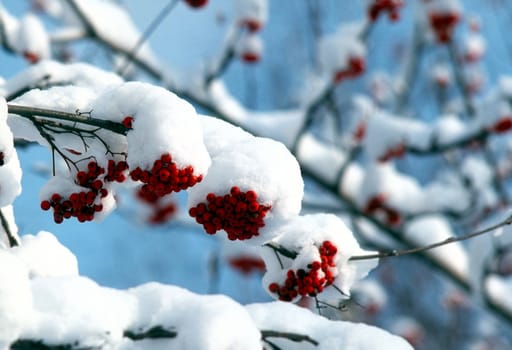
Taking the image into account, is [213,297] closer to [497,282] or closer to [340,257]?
[340,257]

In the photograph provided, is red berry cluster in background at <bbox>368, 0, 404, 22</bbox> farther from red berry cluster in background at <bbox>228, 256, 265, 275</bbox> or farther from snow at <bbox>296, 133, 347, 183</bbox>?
red berry cluster in background at <bbox>228, 256, 265, 275</bbox>

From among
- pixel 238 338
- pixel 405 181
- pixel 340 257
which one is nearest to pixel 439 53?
pixel 405 181

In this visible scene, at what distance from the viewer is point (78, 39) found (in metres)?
5.55

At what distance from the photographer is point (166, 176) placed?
1.64 m

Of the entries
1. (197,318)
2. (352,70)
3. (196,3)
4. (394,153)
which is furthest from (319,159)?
(197,318)

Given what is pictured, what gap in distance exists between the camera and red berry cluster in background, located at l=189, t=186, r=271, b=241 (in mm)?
1759

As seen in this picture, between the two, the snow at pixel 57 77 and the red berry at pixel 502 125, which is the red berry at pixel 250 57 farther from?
the snow at pixel 57 77

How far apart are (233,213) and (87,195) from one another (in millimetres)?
485

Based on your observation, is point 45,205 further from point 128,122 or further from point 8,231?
point 128,122

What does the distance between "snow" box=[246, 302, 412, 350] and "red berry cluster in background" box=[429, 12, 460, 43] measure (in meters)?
4.68

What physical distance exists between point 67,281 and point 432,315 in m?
16.2

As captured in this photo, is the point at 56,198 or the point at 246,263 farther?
the point at 246,263

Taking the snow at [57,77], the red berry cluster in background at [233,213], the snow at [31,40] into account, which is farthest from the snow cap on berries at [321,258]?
the snow at [31,40]

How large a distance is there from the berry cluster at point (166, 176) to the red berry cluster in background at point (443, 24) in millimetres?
4944
